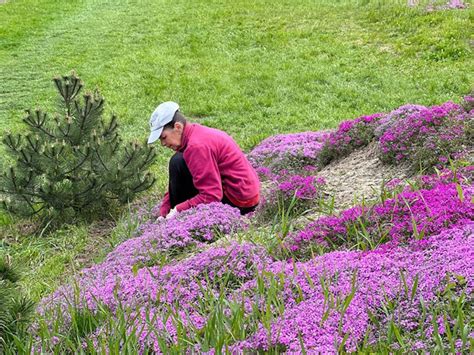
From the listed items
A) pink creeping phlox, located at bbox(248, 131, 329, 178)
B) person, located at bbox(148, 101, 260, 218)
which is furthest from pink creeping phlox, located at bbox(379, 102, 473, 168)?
person, located at bbox(148, 101, 260, 218)

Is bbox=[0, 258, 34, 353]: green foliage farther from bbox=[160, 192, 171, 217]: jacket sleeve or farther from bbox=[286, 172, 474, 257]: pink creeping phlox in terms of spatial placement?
bbox=[160, 192, 171, 217]: jacket sleeve

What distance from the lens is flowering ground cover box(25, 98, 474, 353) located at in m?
3.03

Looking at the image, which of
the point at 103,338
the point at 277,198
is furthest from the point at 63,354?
the point at 277,198

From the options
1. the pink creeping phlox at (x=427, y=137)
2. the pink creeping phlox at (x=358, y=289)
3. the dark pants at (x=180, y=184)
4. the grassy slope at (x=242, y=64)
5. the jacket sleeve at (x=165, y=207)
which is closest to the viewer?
the pink creeping phlox at (x=358, y=289)

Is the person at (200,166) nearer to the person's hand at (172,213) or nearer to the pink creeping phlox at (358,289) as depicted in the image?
the person's hand at (172,213)

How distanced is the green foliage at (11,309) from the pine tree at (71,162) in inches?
128

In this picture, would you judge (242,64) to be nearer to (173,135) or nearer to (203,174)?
(173,135)

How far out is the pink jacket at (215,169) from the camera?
5508 mm

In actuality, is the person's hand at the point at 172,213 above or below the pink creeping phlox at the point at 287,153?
above

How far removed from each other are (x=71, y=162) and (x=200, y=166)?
192cm

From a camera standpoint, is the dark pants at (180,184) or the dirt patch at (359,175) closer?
the dirt patch at (359,175)

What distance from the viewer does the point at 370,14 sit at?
659 inches

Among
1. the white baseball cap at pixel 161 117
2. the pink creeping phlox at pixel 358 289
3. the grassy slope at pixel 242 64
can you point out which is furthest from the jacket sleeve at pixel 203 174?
the pink creeping phlox at pixel 358 289

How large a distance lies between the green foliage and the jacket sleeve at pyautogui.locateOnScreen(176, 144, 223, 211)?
2.18 m
